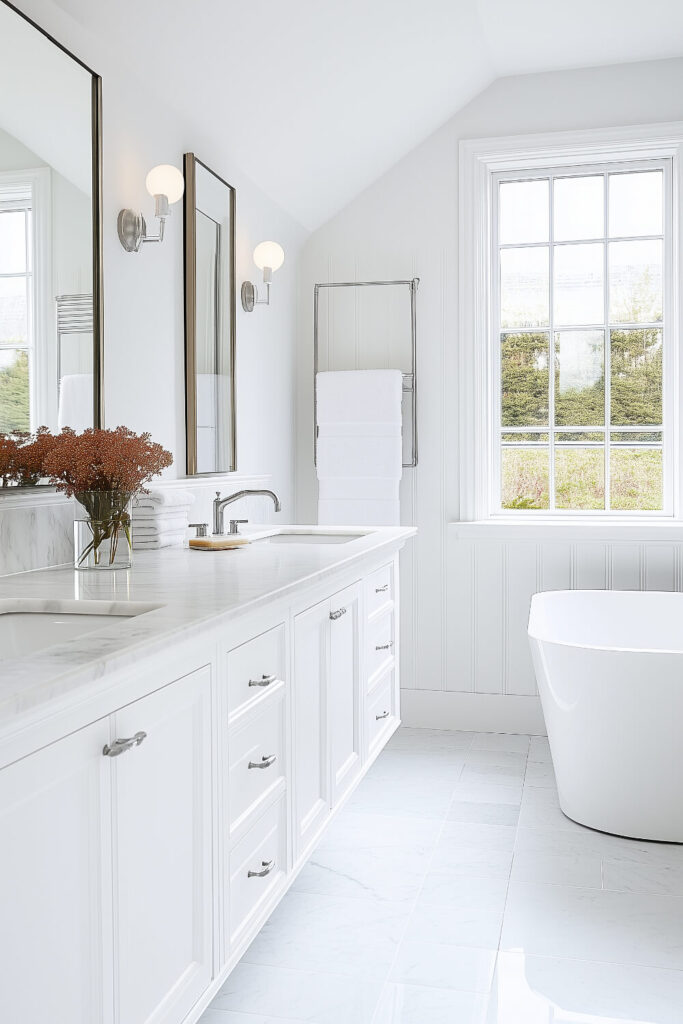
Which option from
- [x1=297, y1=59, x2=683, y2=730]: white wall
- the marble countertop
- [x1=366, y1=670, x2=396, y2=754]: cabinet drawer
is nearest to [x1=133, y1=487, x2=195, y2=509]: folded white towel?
the marble countertop

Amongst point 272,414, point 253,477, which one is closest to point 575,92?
point 272,414

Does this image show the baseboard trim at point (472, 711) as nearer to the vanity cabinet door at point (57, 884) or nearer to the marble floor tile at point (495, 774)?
the marble floor tile at point (495, 774)

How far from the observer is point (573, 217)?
388 centimetres

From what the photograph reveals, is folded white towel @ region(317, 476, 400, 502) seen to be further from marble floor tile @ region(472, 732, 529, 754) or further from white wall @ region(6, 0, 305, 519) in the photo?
marble floor tile @ region(472, 732, 529, 754)

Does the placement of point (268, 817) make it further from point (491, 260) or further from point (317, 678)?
point (491, 260)

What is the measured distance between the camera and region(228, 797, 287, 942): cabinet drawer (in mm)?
1594

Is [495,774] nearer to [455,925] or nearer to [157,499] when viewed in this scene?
[455,925]

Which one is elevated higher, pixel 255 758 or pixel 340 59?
pixel 340 59

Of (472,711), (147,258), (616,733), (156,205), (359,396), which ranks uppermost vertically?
(156,205)

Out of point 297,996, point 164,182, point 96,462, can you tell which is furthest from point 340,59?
point 297,996

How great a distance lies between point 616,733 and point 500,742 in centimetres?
106

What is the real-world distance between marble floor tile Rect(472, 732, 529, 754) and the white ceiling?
2.25 m

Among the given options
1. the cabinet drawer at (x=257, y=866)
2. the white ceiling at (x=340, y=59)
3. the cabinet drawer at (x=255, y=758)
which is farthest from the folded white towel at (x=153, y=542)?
the white ceiling at (x=340, y=59)

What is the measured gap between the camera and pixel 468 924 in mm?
2246
